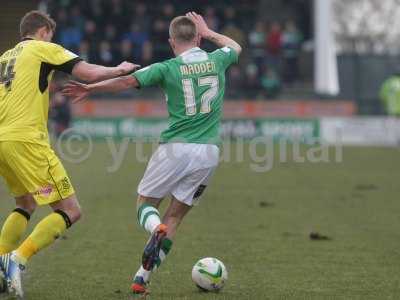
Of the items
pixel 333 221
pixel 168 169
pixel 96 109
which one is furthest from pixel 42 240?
pixel 96 109

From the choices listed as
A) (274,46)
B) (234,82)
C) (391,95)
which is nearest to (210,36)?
(234,82)

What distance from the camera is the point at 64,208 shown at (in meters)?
7.38

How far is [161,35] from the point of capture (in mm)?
32188

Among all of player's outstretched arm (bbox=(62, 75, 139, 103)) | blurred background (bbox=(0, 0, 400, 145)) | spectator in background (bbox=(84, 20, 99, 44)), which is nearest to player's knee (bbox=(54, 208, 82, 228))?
player's outstretched arm (bbox=(62, 75, 139, 103))

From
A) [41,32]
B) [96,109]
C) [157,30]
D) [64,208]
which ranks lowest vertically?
[96,109]

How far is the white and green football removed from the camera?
24.9 ft

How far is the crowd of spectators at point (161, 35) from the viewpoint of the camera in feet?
103

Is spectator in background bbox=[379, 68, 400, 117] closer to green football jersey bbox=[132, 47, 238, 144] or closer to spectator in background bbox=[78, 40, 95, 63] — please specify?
spectator in background bbox=[78, 40, 95, 63]

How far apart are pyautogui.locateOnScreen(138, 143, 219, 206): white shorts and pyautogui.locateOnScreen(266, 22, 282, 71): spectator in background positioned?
23.9m

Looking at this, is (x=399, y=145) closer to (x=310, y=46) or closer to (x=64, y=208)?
(x=310, y=46)

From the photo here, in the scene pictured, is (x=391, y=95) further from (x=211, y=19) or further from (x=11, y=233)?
(x=11, y=233)

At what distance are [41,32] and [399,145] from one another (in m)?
23.5

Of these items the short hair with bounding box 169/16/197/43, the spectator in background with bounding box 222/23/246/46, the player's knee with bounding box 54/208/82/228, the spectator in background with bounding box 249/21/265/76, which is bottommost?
the spectator in background with bounding box 249/21/265/76

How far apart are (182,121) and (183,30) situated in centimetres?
70
